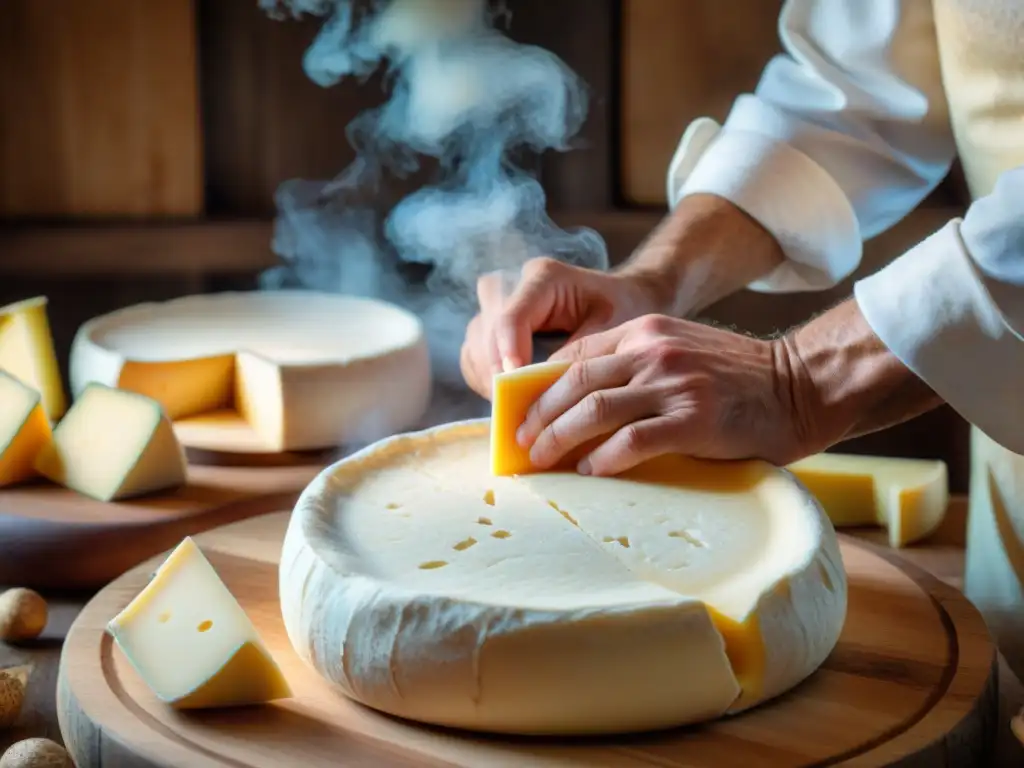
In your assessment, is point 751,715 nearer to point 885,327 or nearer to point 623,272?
point 885,327

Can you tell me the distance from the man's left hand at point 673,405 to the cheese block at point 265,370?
662mm

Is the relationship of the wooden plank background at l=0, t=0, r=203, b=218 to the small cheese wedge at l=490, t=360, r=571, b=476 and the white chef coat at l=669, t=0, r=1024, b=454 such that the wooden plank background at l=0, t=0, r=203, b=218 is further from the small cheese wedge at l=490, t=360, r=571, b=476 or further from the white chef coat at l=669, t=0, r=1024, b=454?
the small cheese wedge at l=490, t=360, r=571, b=476

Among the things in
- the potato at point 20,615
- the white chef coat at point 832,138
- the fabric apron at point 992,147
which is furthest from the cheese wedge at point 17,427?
the fabric apron at point 992,147

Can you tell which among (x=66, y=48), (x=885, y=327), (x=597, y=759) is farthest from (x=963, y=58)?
(x=66, y=48)

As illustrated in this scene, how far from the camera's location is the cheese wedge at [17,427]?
5.59ft

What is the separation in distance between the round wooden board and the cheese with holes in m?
0.02

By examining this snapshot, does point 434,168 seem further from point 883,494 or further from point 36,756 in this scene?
point 36,756

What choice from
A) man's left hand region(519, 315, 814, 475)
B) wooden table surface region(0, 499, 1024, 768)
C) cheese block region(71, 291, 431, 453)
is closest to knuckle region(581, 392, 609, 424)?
man's left hand region(519, 315, 814, 475)

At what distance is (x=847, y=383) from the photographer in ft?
4.21

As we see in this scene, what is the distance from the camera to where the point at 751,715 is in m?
1.10

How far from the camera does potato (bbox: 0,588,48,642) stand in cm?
140

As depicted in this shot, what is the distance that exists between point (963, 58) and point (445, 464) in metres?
0.70

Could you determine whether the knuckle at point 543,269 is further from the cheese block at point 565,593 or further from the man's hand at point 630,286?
the cheese block at point 565,593

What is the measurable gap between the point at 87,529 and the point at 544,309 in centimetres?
60
